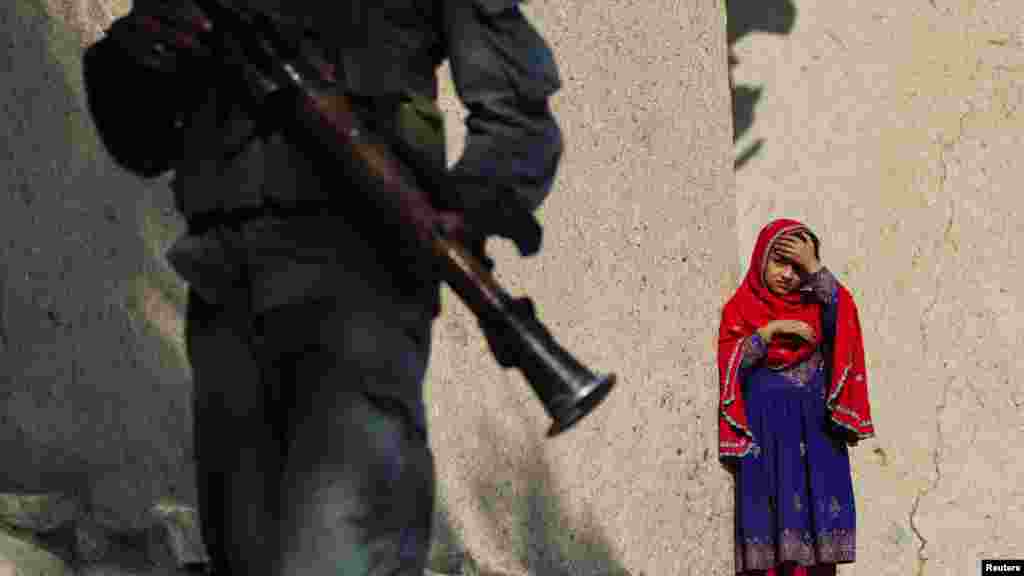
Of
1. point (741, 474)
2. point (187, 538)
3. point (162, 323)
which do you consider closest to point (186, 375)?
point (162, 323)

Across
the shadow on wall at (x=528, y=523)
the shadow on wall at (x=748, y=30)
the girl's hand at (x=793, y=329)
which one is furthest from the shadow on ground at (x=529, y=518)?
the shadow on wall at (x=748, y=30)

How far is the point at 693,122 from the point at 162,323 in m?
2.57

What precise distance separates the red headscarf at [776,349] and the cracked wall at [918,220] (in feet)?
4.05

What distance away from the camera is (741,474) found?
7.97 m

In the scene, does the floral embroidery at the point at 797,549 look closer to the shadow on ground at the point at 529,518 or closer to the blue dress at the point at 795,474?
the blue dress at the point at 795,474

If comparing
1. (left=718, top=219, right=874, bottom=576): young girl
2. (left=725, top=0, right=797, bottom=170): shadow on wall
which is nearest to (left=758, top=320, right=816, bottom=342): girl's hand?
(left=718, top=219, right=874, bottom=576): young girl

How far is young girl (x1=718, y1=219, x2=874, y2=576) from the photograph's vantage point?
26.3 feet

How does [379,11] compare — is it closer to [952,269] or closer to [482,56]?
[482,56]

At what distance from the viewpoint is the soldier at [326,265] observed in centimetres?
257

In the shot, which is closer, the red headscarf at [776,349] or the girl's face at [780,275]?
the red headscarf at [776,349]

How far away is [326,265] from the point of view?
263 centimetres

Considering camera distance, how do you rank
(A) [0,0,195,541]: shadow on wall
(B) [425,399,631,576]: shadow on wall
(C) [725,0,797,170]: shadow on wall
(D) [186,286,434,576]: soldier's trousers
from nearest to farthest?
(D) [186,286,434,576]: soldier's trousers → (A) [0,0,195,541]: shadow on wall → (B) [425,399,631,576]: shadow on wall → (C) [725,0,797,170]: shadow on wall

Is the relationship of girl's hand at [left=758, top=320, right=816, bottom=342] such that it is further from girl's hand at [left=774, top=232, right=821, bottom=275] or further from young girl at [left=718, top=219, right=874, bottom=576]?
girl's hand at [left=774, top=232, right=821, bottom=275]

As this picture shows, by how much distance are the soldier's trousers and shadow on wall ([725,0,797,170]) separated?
7143 mm
